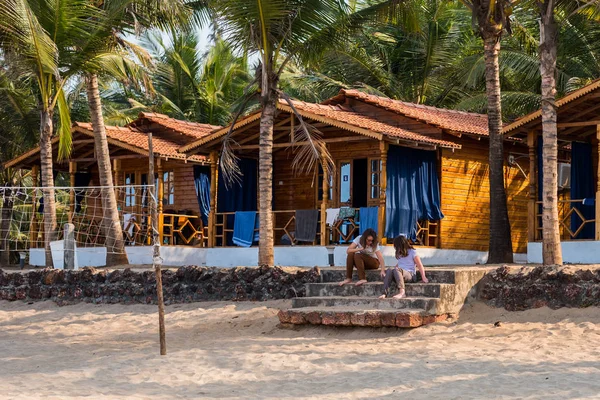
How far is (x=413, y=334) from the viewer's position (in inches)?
494

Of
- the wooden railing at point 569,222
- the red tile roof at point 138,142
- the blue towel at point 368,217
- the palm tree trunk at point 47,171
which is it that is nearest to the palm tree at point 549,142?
the wooden railing at point 569,222

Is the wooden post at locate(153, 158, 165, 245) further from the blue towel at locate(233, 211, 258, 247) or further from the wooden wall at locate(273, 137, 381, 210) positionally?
the wooden wall at locate(273, 137, 381, 210)

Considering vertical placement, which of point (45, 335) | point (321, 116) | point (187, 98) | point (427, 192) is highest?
point (187, 98)

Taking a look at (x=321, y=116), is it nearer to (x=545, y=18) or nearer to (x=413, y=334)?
(x=545, y=18)

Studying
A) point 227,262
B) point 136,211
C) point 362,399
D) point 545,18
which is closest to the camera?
point 362,399

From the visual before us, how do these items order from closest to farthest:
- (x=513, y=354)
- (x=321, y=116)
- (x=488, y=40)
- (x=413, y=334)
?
(x=513, y=354), (x=413, y=334), (x=488, y=40), (x=321, y=116)

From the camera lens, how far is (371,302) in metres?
13.5

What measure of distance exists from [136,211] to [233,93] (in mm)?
14889

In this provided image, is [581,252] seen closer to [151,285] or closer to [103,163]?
[151,285]

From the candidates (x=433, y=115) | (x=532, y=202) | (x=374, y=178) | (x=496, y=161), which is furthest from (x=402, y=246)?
(x=433, y=115)

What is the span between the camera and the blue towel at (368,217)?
19172 millimetres

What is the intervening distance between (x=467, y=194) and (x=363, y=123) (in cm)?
314

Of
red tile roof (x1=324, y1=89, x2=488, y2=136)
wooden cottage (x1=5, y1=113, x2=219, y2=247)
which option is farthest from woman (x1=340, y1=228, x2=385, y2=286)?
wooden cottage (x1=5, y1=113, x2=219, y2=247)

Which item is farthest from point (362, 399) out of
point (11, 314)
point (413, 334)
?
point (11, 314)
